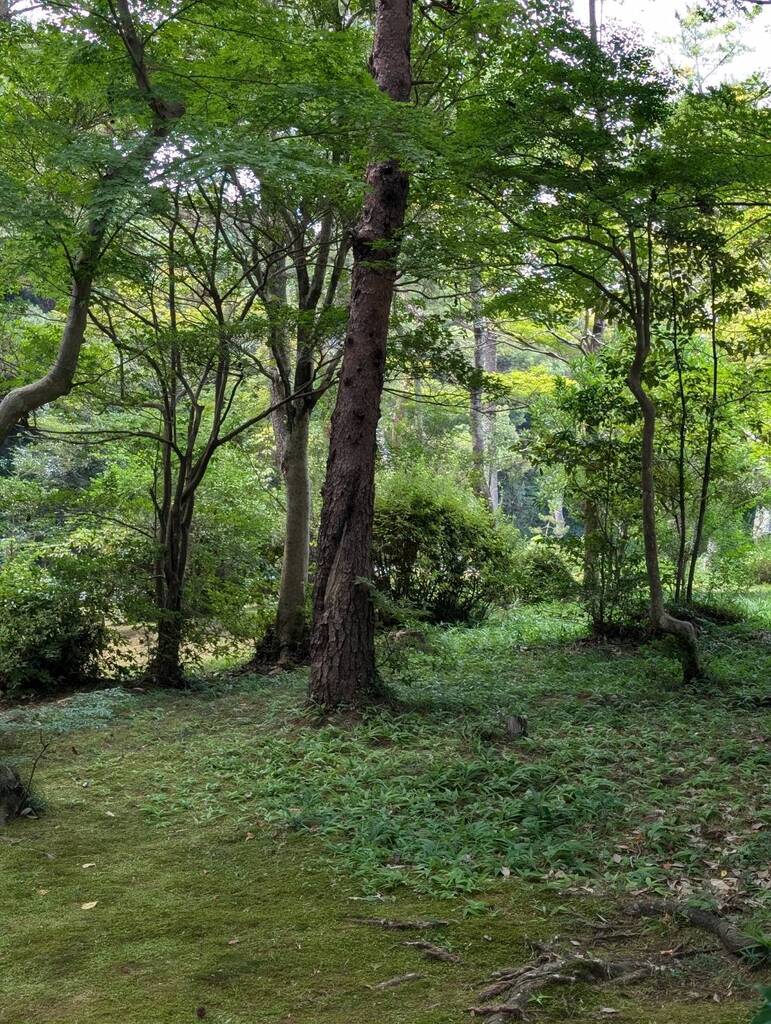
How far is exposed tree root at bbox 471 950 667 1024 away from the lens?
95.1 inches

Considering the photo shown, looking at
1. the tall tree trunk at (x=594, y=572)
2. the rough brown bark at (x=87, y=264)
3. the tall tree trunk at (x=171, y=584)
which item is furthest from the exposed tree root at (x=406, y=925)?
the tall tree trunk at (x=594, y=572)

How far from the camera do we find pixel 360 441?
6090mm

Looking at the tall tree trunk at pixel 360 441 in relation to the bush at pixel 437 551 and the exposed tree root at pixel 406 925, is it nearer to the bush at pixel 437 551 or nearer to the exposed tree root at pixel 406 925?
the exposed tree root at pixel 406 925

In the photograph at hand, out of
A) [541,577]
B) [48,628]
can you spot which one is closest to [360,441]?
[48,628]

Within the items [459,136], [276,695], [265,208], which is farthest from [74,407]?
[459,136]

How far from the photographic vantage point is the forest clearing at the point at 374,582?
289 cm

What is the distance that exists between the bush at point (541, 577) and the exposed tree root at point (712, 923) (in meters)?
5.88

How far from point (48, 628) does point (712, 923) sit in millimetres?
6603

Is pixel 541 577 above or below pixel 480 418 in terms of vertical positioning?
below

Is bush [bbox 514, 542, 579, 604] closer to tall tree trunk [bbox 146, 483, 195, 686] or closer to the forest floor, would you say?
the forest floor

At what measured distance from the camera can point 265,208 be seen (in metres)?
8.34

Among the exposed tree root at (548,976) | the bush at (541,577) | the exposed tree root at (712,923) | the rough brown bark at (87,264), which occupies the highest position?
the rough brown bark at (87,264)

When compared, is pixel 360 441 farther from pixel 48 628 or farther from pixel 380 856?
pixel 48 628

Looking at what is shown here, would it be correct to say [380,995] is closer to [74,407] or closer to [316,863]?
[316,863]
